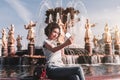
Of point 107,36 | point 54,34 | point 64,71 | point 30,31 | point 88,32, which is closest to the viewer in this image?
point 64,71

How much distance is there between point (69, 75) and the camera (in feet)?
16.6

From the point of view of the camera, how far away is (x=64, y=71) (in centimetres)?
506

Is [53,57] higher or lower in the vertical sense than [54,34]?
lower

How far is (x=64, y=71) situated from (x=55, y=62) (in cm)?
24

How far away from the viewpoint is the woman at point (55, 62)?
5023 mm

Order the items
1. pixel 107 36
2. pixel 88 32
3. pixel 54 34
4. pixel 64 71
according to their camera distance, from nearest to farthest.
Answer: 1. pixel 64 71
2. pixel 54 34
3. pixel 88 32
4. pixel 107 36

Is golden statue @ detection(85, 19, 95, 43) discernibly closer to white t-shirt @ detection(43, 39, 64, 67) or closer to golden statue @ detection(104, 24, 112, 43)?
golden statue @ detection(104, 24, 112, 43)

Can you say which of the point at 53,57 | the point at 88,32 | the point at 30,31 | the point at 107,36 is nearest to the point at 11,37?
the point at 30,31

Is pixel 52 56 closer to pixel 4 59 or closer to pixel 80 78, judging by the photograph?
pixel 80 78

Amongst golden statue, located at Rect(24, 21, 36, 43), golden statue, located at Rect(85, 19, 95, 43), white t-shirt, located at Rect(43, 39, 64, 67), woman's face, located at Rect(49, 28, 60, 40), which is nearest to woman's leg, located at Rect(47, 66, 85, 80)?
white t-shirt, located at Rect(43, 39, 64, 67)

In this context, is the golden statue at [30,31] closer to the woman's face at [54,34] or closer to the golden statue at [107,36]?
the golden statue at [107,36]

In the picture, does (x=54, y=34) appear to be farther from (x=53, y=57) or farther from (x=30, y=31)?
(x=30, y=31)

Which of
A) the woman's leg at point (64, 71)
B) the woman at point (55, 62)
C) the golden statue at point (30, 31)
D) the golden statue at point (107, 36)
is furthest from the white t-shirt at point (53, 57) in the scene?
the golden statue at point (107, 36)

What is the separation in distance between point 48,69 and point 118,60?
29.2 meters
